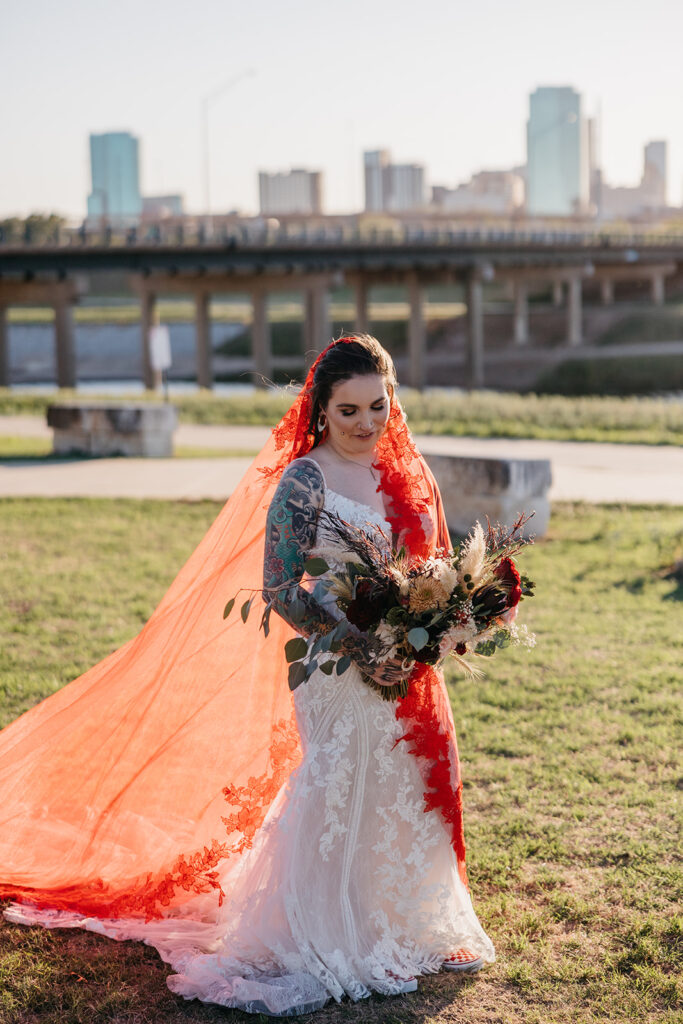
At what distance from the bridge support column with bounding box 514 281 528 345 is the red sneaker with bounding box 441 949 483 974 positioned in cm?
7639

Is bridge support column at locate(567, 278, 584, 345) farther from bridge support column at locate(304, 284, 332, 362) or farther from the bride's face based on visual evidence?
the bride's face

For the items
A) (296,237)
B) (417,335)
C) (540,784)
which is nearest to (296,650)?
(540,784)

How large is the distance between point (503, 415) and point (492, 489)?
1452 cm

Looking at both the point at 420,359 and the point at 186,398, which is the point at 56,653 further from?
the point at 420,359

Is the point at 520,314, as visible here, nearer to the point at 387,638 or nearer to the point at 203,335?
the point at 203,335

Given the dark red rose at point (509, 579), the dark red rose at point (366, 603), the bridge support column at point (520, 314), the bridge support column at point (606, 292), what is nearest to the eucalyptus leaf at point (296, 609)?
the dark red rose at point (366, 603)

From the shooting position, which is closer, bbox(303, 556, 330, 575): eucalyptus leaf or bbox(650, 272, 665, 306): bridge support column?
bbox(303, 556, 330, 575): eucalyptus leaf

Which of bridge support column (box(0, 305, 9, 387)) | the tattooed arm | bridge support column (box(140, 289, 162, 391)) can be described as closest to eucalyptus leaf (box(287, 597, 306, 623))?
the tattooed arm

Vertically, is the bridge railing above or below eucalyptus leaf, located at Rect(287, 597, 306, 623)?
above

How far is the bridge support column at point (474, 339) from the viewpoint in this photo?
65562 millimetres

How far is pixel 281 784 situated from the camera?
3.78 meters

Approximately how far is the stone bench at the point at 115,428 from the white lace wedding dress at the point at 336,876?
1511cm

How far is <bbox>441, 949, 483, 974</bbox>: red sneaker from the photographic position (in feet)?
12.5

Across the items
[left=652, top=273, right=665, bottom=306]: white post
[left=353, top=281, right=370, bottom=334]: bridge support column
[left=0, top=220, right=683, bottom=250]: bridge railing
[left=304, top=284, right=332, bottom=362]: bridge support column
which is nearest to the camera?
[left=0, top=220, right=683, bottom=250]: bridge railing
